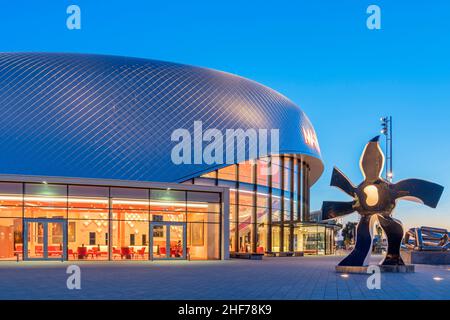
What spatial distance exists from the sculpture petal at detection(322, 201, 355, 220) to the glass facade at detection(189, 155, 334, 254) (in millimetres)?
17133

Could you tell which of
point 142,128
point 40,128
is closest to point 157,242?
point 142,128

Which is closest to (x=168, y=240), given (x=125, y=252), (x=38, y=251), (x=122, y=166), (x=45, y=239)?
(x=125, y=252)

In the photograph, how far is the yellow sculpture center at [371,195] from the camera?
2697 cm

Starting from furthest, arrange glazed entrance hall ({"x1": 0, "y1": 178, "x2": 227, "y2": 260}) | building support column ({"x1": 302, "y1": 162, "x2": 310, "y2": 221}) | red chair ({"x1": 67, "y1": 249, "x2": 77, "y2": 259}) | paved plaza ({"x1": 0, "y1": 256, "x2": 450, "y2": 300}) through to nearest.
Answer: building support column ({"x1": 302, "y1": 162, "x2": 310, "y2": 221}) → red chair ({"x1": 67, "y1": 249, "x2": 77, "y2": 259}) → glazed entrance hall ({"x1": 0, "y1": 178, "x2": 227, "y2": 260}) → paved plaza ({"x1": 0, "y1": 256, "x2": 450, "y2": 300})

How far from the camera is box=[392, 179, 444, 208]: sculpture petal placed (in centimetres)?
2584

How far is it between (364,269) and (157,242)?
1749 centimetres

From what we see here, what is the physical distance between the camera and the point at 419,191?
2627 cm

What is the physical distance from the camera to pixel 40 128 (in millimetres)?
41406

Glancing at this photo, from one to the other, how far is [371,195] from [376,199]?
33 centimetres

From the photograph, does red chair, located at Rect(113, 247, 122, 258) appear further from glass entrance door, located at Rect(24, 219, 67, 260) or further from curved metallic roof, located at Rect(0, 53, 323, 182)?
curved metallic roof, located at Rect(0, 53, 323, 182)

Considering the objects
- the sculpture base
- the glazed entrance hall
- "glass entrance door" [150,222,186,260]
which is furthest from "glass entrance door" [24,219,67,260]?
the sculpture base

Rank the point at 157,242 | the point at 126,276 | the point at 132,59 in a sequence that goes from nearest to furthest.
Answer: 1. the point at 126,276
2. the point at 157,242
3. the point at 132,59
